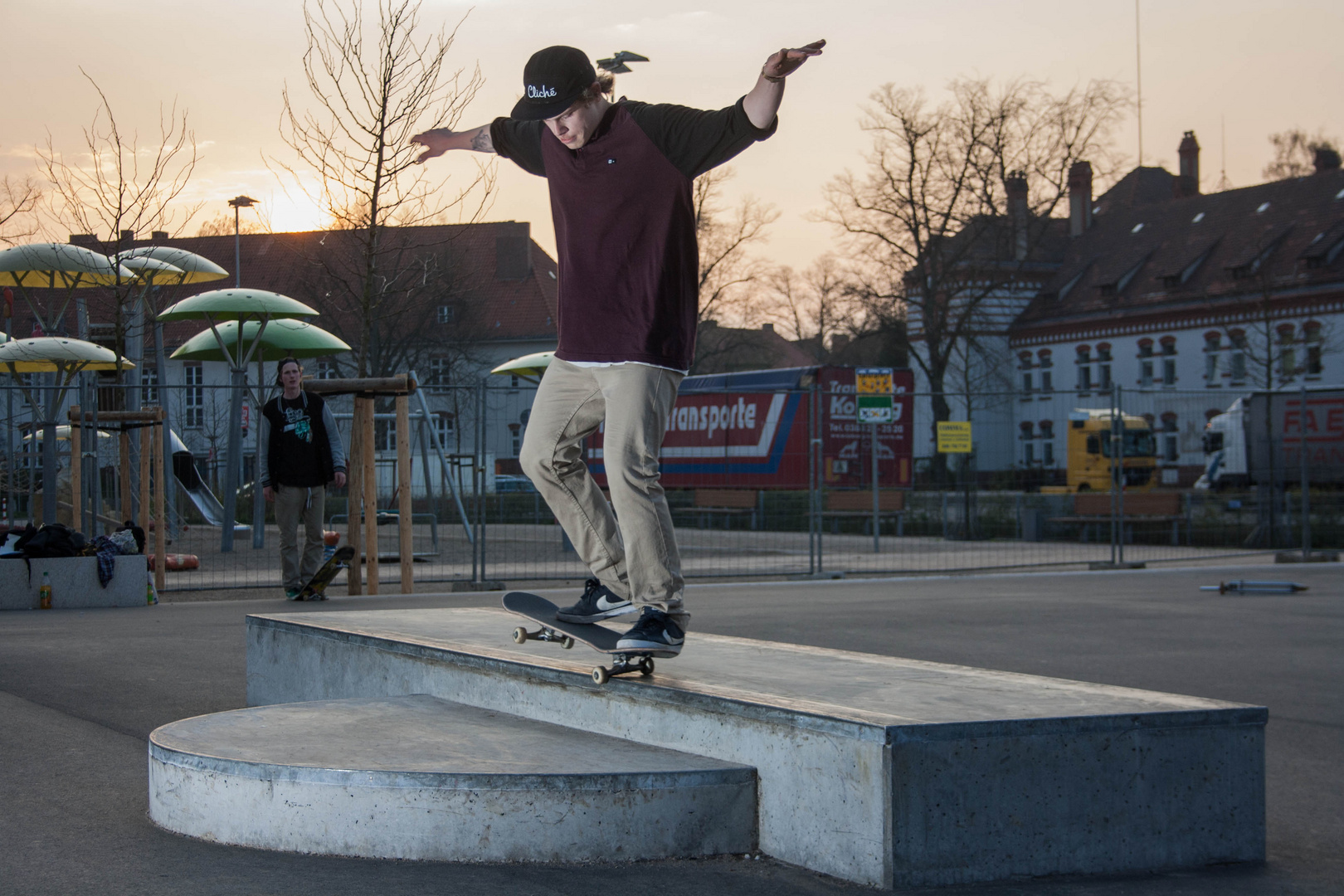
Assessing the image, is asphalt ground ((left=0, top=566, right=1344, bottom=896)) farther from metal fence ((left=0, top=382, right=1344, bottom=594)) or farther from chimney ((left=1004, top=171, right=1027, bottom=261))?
chimney ((left=1004, top=171, right=1027, bottom=261))

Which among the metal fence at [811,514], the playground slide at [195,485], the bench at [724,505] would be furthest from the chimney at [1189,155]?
the playground slide at [195,485]

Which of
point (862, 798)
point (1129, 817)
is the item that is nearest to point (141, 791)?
point (862, 798)

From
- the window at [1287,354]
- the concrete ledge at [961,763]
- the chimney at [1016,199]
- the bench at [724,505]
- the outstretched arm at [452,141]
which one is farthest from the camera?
the chimney at [1016,199]

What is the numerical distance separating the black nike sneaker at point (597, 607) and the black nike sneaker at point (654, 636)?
11.6 inches

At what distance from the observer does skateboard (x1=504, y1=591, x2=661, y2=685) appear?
Result: 3955 mm

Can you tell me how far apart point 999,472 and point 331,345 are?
961 cm

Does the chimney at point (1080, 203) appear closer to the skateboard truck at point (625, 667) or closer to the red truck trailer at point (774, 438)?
the red truck trailer at point (774, 438)

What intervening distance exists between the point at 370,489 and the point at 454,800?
848cm

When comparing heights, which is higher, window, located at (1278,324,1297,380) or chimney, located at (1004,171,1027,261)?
chimney, located at (1004,171,1027,261)

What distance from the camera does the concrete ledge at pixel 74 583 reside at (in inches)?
416

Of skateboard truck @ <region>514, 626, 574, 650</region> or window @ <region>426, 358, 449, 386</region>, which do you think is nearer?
skateboard truck @ <region>514, 626, 574, 650</region>

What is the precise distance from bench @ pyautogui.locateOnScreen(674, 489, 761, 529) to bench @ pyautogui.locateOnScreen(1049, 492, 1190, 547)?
168 inches

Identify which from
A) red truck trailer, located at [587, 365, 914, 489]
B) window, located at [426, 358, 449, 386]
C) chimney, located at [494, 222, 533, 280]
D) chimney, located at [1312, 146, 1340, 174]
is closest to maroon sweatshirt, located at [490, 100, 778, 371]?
red truck trailer, located at [587, 365, 914, 489]

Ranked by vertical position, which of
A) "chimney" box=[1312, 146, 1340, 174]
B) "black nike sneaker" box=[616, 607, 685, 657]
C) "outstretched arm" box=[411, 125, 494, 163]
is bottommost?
"black nike sneaker" box=[616, 607, 685, 657]
